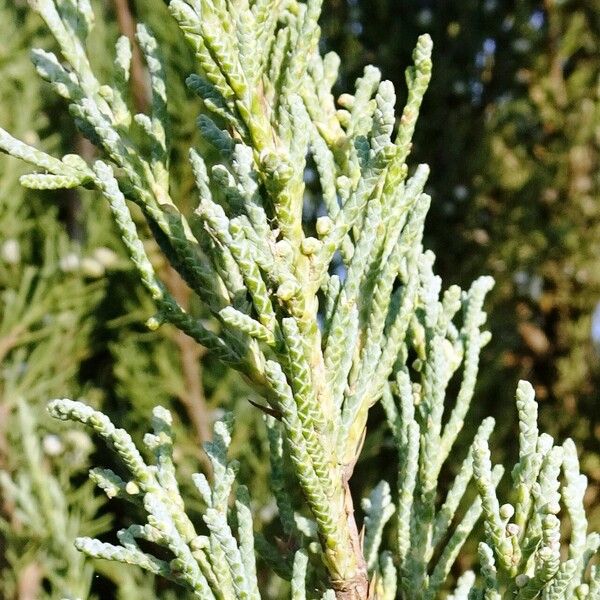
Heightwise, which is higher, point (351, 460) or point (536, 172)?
point (536, 172)

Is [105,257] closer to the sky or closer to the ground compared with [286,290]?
closer to the sky

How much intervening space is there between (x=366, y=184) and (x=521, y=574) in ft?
1.23

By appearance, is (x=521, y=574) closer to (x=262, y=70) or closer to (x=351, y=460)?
(x=351, y=460)

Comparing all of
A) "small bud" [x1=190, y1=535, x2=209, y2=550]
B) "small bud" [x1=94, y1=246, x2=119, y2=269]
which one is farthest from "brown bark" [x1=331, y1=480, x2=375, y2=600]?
"small bud" [x1=94, y1=246, x2=119, y2=269]

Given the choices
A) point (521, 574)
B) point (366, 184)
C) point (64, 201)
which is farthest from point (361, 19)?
point (521, 574)

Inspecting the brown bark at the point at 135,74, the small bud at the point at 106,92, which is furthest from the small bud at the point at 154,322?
the brown bark at the point at 135,74

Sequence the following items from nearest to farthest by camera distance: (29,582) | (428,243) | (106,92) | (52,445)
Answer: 1. (106,92)
2. (29,582)
3. (52,445)
4. (428,243)

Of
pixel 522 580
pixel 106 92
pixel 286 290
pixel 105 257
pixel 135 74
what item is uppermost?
pixel 135 74

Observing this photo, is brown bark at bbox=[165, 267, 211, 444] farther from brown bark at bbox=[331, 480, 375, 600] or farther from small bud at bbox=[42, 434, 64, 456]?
brown bark at bbox=[331, 480, 375, 600]

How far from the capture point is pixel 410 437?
846 millimetres

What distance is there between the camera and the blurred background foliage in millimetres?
1720

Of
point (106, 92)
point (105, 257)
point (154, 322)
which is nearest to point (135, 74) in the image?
point (105, 257)

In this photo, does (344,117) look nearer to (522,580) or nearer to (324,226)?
(324,226)

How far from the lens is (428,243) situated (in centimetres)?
205
